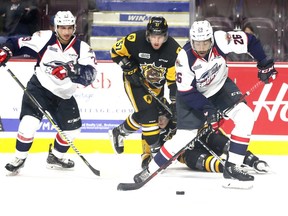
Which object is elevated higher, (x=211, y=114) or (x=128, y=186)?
(x=211, y=114)

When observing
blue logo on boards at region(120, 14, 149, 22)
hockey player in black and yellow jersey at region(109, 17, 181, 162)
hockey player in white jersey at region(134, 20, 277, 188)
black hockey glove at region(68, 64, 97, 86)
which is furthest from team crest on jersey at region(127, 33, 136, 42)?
blue logo on boards at region(120, 14, 149, 22)

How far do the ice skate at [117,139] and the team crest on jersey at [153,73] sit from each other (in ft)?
2.03

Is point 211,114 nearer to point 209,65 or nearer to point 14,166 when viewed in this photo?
point 209,65

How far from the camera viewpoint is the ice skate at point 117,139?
248 inches

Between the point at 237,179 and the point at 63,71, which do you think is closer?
the point at 237,179

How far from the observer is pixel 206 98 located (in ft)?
16.9

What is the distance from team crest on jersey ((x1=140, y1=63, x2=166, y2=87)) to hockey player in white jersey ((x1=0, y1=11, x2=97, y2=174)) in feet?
1.55

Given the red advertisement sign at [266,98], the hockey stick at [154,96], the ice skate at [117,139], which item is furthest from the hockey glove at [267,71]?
the ice skate at [117,139]

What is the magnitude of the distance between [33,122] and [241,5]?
9.71 ft

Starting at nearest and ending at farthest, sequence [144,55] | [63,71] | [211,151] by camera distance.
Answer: [63,71] → [211,151] → [144,55]

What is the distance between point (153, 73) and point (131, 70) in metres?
0.16

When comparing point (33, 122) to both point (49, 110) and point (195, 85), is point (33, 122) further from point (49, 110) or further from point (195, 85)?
point (195, 85)

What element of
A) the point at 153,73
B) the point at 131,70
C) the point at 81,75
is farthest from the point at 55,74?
the point at 153,73

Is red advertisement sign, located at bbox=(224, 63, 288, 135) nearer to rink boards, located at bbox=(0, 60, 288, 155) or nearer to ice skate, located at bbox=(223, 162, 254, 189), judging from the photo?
rink boards, located at bbox=(0, 60, 288, 155)
